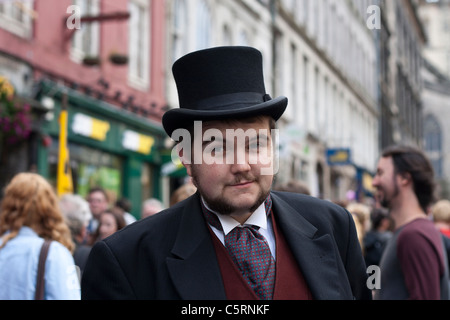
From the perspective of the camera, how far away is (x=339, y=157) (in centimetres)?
2256

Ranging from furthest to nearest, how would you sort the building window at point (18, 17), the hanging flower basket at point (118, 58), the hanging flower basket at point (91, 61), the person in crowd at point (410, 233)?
the hanging flower basket at point (118, 58) < the hanging flower basket at point (91, 61) < the building window at point (18, 17) < the person in crowd at point (410, 233)

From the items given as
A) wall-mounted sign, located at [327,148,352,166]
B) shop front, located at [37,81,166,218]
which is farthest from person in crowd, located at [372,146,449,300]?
wall-mounted sign, located at [327,148,352,166]

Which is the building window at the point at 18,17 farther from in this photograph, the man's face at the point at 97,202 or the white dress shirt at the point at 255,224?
the white dress shirt at the point at 255,224

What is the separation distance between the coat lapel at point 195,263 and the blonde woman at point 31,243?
2010 mm

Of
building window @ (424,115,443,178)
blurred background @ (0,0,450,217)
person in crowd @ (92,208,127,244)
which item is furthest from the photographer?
building window @ (424,115,443,178)

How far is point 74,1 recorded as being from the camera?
503 inches

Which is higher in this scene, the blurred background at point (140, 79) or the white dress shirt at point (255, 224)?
the blurred background at point (140, 79)

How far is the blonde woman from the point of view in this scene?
407cm

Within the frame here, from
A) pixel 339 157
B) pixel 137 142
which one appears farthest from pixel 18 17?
pixel 339 157

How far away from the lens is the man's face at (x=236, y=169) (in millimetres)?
2203

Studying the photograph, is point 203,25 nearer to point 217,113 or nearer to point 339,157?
point 339,157

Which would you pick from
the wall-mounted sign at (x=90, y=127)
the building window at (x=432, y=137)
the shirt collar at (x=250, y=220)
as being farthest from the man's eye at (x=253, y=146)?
the building window at (x=432, y=137)

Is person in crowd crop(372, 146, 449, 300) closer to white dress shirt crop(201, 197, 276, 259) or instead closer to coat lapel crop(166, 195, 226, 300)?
white dress shirt crop(201, 197, 276, 259)
